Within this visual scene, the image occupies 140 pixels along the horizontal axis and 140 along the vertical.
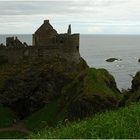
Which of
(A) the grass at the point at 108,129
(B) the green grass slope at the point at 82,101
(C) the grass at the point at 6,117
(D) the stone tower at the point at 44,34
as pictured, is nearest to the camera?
(A) the grass at the point at 108,129

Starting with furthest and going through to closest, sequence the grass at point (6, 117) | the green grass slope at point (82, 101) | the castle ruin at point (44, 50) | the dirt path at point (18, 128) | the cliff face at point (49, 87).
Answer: the castle ruin at point (44, 50)
the grass at point (6, 117)
the cliff face at point (49, 87)
the dirt path at point (18, 128)
the green grass slope at point (82, 101)

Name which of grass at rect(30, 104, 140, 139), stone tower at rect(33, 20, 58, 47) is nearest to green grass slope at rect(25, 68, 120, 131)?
stone tower at rect(33, 20, 58, 47)

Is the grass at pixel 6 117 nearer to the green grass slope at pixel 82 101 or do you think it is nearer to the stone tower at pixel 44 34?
the green grass slope at pixel 82 101

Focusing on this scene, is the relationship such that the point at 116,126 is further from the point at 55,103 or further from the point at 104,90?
the point at 55,103

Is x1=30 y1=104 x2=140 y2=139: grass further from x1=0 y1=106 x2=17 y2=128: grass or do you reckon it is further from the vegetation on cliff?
x1=0 y1=106 x2=17 y2=128: grass

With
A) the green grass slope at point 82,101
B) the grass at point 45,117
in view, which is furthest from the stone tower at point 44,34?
the grass at point 45,117

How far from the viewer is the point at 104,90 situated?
49625 mm

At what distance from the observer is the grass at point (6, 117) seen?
5754 cm

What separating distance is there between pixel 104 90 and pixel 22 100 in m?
21.5

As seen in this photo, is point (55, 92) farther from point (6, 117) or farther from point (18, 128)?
point (18, 128)

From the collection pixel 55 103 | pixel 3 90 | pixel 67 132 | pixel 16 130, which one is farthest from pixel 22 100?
pixel 67 132

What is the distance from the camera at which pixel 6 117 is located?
6147 centimetres

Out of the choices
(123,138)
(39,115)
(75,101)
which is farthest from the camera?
(39,115)

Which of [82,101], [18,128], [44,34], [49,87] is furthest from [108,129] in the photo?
→ [44,34]
